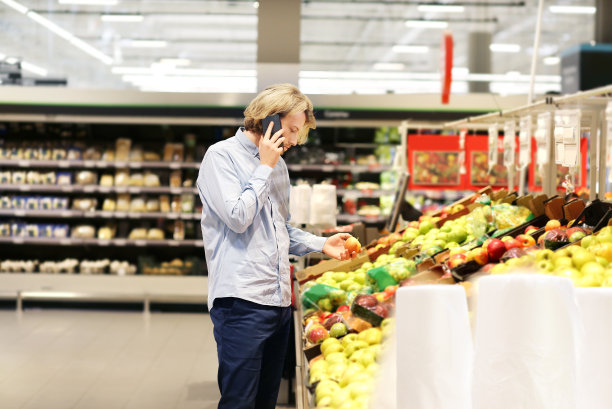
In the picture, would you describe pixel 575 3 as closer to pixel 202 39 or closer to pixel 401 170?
pixel 202 39

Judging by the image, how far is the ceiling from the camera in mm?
14547

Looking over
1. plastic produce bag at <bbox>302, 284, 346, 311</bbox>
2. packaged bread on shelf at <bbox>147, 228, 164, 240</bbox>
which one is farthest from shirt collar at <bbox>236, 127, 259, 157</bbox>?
packaged bread on shelf at <bbox>147, 228, 164, 240</bbox>

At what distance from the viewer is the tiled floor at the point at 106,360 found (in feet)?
15.0

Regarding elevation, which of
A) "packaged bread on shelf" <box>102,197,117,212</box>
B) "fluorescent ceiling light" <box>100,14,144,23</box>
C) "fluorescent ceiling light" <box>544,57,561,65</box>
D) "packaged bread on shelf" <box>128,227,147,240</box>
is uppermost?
"fluorescent ceiling light" <box>544,57,561,65</box>

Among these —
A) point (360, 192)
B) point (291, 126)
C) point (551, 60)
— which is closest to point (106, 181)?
point (360, 192)

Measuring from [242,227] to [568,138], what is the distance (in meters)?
1.40

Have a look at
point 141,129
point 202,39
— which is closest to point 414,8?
point 202,39

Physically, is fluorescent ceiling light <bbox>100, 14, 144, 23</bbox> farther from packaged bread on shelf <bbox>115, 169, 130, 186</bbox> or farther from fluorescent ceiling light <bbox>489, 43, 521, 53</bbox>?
fluorescent ceiling light <bbox>489, 43, 521, 53</bbox>

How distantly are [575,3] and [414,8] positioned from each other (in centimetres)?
352

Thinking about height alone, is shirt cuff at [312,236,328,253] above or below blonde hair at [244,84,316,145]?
below

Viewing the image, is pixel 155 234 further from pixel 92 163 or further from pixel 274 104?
pixel 274 104

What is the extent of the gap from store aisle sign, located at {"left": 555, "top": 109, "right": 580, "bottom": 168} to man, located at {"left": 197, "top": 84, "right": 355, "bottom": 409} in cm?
108

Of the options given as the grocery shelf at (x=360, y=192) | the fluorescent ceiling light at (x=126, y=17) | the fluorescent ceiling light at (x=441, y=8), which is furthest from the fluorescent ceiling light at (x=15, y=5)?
the fluorescent ceiling light at (x=441, y=8)

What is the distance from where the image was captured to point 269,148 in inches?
87.9
